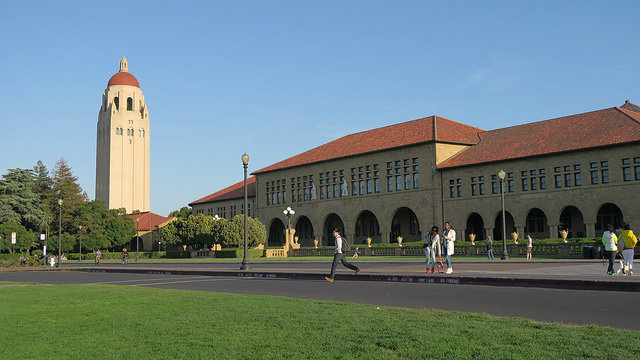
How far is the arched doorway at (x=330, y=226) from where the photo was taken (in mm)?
70938

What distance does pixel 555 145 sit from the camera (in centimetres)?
5012

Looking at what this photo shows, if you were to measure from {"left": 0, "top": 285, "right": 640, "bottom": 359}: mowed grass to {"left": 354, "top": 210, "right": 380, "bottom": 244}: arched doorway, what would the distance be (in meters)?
56.7

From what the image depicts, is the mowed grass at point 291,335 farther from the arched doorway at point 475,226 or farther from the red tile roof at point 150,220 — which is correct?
the red tile roof at point 150,220

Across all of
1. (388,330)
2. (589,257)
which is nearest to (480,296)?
(388,330)

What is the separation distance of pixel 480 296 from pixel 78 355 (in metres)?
8.92

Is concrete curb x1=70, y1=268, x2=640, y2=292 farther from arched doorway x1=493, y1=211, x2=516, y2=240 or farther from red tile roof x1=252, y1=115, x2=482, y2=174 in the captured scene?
red tile roof x1=252, y1=115, x2=482, y2=174

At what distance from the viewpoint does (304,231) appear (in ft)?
247

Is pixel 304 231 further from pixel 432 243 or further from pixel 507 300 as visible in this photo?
pixel 507 300

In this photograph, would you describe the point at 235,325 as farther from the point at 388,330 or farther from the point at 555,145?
the point at 555,145

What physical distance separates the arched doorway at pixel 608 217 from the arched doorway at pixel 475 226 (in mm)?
11336

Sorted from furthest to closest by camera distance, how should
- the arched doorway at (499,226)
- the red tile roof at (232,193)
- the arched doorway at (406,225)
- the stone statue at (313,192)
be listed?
the red tile roof at (232,193), the stone statue at (313,192), the arched doorway at (406,225), the arched doorway at (499,226)

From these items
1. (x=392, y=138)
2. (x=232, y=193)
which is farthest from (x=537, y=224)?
(x=232, y=193)

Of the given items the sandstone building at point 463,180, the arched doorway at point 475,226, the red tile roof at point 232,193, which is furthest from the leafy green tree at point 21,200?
the arched doorway at point 475,226

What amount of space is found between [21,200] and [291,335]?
74.5 metres
